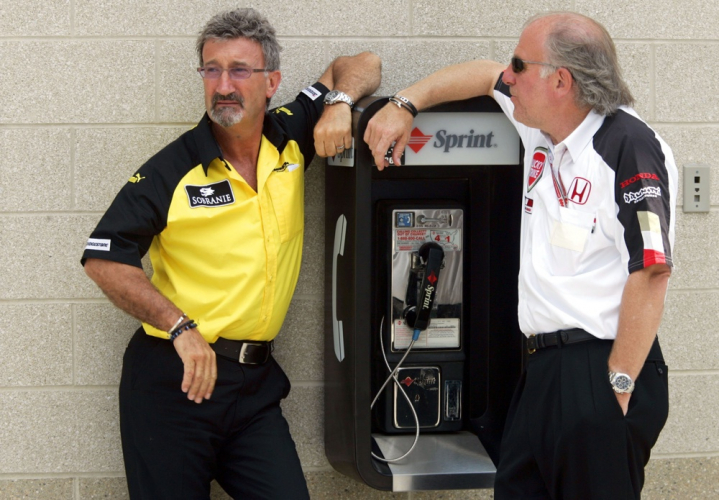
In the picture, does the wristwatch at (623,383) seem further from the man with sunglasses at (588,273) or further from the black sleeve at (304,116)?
the black sleeve at (304,116)

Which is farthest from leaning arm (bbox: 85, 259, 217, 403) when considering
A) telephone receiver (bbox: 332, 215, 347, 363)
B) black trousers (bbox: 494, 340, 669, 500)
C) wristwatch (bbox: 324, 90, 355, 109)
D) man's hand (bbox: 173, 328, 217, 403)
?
black trousers (bbox: 494, 340, 669, 500)

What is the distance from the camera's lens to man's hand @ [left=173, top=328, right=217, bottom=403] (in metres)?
2.17

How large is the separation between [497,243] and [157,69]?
1218mm

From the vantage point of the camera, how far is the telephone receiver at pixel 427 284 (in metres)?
2.50

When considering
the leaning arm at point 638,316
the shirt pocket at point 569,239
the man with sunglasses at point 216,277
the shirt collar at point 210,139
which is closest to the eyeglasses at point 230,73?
the man with sunglasses at point 216,277

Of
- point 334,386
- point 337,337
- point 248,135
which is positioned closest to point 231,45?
point 248,135

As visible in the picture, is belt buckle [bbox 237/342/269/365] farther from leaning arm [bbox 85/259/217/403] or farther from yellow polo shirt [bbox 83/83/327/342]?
leaning arm [bbox 85/259/217/403]

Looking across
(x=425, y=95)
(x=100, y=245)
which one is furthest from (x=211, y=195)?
(x=425, y=95)

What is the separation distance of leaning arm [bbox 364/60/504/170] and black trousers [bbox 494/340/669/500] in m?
0.67

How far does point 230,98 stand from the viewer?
7.63ft

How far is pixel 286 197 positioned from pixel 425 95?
487mm

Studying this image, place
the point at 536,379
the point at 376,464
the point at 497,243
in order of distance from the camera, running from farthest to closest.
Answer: the point at 497,243 < the point at 376,464 < the point at 536,379

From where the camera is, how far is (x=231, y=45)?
7.70 feet

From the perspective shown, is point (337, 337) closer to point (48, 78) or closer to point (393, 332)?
point (393, 332)
